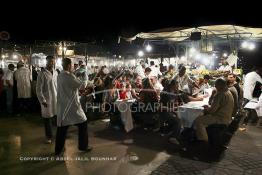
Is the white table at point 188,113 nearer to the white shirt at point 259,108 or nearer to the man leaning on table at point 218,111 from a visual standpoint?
the man leaning on table at point 218,111

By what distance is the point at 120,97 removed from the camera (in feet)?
25.8

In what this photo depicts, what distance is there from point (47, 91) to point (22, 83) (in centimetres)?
410

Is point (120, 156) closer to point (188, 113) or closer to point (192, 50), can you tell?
point (188, 113)

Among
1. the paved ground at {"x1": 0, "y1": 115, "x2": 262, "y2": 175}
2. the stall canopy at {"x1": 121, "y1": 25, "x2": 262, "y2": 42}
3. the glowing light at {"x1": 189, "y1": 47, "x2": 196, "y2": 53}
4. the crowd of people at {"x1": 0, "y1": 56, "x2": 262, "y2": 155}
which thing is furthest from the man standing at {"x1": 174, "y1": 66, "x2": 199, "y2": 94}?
the glowing light at {"x1": 189, "y1": 47, "x2": 196, "y2": 53}

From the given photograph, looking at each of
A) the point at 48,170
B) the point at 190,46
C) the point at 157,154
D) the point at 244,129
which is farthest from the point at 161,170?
the point at 190,46

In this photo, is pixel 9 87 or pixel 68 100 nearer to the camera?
pixel 68 100

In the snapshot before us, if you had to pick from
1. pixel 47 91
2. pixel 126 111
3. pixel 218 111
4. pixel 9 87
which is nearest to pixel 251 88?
pixel 218 111

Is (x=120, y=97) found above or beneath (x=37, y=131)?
above

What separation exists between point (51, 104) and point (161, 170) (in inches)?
121

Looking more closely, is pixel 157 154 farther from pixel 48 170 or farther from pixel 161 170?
pixel 48 170

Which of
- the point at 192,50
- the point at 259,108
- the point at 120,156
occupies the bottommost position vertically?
the point at 120,156

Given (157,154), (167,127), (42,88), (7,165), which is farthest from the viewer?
(167,127)

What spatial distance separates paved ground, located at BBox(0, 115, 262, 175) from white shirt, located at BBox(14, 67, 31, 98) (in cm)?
240

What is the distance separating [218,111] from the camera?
5762 mm
